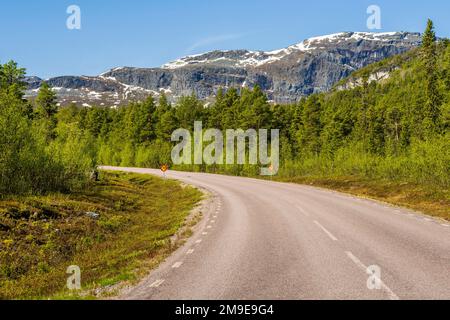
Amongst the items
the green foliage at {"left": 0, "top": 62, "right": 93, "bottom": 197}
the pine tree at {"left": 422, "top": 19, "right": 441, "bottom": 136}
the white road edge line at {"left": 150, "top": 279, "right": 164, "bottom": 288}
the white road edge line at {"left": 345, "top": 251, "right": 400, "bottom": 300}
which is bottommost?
the white road edge line at {"left": 150, "top": 279, "right": 164, "bottom": 288}

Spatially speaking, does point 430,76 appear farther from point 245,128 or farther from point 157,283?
point 157,283

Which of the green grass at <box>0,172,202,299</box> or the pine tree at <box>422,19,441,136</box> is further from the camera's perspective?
the pine tree at <box>422,19,441,136</box>

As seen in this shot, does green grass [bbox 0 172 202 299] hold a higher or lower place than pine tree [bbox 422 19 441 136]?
lower

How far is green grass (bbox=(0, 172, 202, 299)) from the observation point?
9.27 m

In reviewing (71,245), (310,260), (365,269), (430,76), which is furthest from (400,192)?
(430,76)

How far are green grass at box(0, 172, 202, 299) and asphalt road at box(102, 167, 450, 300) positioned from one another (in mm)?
1181

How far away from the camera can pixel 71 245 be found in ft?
46.3

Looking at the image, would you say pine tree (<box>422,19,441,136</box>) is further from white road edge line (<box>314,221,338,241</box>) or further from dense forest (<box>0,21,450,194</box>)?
white road edge line (<box>314,221,338,241</box>)

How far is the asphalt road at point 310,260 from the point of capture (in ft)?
22.1

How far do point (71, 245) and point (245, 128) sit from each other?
53908mm

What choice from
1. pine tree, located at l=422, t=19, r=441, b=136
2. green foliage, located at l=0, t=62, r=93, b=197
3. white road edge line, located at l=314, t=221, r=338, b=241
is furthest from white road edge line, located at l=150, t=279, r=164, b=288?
pine tree, located at l=422, t=19, r=441, b=136

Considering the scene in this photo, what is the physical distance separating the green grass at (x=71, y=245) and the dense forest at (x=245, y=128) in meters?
3.64

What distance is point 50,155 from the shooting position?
24.0m
